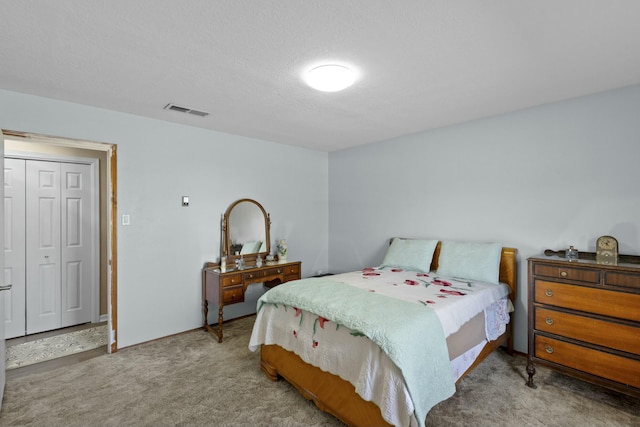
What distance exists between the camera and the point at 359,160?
4559mm

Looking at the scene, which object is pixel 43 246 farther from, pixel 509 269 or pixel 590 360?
pixel 590 360

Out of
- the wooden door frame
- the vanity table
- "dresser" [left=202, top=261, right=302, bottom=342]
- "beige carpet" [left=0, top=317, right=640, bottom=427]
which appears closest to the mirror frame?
the vanity table

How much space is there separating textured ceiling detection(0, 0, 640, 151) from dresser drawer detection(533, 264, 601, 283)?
55.4 inches

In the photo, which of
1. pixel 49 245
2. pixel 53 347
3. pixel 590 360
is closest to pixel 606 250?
pixel 590 360

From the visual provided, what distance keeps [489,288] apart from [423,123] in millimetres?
1826

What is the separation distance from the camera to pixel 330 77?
2.14 m

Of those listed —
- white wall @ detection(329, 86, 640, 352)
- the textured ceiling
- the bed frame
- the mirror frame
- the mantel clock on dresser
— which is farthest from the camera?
the mirror frame

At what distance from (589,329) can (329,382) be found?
190 cm

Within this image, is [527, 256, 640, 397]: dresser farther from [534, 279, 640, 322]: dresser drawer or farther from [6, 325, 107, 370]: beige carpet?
[6, 325, 107, 370]: beige carpet

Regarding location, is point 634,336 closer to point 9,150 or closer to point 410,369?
point 410,369

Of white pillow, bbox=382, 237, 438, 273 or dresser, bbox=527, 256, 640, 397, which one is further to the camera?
white pillow, bbox=382, 237, 438, 273

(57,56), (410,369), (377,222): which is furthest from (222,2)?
(377,222)

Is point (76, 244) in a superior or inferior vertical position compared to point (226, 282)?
superior

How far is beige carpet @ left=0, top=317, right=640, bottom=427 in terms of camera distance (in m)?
2.04
